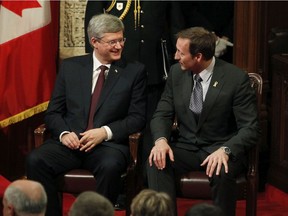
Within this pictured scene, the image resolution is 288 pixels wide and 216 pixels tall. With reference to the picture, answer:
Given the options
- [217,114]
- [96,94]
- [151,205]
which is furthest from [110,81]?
[151,205]

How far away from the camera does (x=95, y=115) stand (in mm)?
5180

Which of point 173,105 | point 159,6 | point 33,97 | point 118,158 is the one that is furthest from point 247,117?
point 33,97

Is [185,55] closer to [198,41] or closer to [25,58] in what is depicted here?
[198,41]

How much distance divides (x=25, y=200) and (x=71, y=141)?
156cm

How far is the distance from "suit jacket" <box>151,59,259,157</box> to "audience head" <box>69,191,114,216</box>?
5.72 feet

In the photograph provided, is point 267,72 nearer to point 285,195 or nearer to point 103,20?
point 285,195

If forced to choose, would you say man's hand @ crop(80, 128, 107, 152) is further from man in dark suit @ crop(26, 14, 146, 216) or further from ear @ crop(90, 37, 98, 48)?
ear @ crop(90, 37, 98, 48)

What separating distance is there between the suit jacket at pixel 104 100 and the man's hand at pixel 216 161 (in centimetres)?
55

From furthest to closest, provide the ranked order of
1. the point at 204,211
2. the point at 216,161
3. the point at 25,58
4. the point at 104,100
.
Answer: the point at 25,58 < the point at 104,100 < the point at 216,161 < the point at 204,211

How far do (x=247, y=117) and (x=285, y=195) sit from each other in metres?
1.28

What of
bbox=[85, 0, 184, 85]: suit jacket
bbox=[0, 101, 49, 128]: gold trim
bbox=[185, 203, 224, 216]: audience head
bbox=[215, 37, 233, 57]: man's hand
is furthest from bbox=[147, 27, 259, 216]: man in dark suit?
bbox=[185, 203, 224, 216]: audience head

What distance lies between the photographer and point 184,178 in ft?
16.0

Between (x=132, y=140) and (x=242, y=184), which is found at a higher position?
(x=132, y=140)

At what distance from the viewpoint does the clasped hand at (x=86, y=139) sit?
5043 mm
